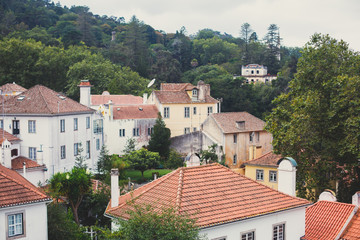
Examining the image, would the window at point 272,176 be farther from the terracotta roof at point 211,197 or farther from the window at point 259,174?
the terracotta roof at point 211,197

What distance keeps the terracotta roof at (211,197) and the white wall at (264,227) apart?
0.25 m

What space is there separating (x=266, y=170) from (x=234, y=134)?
456 inches

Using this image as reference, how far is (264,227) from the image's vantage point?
621 inches

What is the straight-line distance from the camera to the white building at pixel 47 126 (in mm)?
34500

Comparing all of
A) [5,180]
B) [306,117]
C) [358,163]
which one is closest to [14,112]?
[5,180]

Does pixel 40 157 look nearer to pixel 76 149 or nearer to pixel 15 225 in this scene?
pixel 76 149

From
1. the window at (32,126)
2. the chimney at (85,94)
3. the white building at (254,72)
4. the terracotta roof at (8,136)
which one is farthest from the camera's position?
the white building at (254,72)

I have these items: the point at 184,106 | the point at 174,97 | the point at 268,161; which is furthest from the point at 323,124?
the point at 174,97

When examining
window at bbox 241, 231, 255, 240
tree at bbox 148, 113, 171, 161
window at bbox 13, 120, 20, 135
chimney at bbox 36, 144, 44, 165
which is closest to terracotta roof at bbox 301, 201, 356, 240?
window at bbox 241, 231, 255, 240

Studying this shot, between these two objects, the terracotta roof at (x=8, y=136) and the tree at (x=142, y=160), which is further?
the tree at (x=142, y=160)

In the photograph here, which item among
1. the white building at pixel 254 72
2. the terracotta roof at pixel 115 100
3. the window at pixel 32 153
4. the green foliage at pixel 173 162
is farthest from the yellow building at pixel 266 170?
the white building at pixel 254 72

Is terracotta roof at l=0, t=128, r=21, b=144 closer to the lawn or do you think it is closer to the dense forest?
the lawn

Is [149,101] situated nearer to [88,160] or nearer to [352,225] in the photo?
[88,160]

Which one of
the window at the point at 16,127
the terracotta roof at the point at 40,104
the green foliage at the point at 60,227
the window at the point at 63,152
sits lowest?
the green foliage at the point at 60,227
